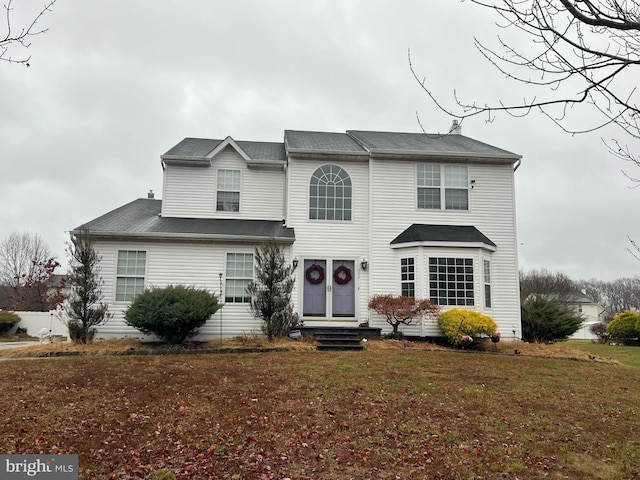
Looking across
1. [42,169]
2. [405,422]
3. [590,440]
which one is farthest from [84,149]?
[590,440]

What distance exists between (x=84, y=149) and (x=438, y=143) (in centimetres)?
1939

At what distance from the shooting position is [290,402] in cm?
801

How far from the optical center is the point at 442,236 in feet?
52.7

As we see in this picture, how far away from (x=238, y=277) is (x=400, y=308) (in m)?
5.48

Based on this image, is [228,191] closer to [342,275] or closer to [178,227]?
[178,227]

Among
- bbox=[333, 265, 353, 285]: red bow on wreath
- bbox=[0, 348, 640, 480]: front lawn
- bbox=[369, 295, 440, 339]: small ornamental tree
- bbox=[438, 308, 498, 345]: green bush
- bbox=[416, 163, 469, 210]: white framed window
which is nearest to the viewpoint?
bbox=[0, 348, 640, 480]: front lawn

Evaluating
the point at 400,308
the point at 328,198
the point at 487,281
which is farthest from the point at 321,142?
the point at 487,281

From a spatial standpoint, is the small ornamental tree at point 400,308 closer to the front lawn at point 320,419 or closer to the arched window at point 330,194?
the arched window at point 330,194

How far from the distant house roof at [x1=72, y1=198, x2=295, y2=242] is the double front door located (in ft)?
4.95

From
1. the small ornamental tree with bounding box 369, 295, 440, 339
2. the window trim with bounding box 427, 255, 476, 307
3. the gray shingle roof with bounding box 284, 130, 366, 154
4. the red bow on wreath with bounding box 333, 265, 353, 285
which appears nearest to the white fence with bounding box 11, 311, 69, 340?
the gray shingle roof with bounding box 284, 130, 366, 154

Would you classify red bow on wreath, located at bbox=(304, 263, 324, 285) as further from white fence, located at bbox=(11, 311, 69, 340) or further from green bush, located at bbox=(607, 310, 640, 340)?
green bush, located at bbox=(607, 310, 640, 340)

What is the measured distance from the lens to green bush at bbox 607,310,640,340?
2714 centimetres

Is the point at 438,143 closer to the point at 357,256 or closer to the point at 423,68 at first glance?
the point at 357,256

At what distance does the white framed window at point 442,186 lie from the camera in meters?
17.2
